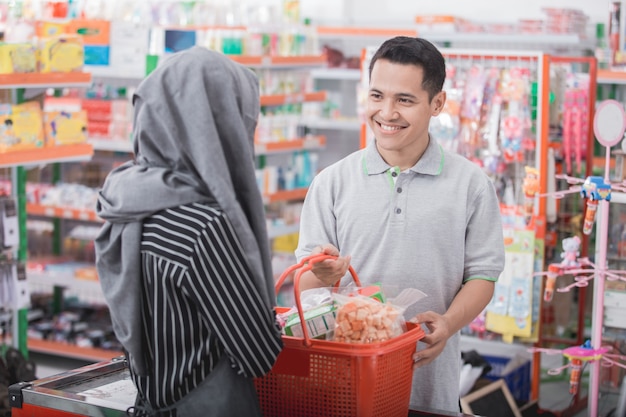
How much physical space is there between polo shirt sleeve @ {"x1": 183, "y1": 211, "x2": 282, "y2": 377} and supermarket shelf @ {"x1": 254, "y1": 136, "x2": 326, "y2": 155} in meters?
4.34

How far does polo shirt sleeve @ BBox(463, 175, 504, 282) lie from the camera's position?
2.62 metres

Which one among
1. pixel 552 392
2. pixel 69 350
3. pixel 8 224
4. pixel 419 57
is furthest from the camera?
pixel 69 350

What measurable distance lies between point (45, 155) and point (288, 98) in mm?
2233

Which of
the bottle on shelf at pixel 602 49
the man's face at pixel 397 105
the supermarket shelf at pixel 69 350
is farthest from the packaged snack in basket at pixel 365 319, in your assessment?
the bottle on shelf at pixel 602 49

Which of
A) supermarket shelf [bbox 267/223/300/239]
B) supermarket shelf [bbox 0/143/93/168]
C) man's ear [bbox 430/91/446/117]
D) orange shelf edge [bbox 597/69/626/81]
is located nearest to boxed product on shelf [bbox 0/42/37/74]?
supermarket shelf [bbox 0/143/93/168]

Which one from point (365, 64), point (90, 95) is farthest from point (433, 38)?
point (90, 95)

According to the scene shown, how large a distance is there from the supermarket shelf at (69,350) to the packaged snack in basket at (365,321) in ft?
15.2

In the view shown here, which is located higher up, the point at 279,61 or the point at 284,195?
the point at 279,61

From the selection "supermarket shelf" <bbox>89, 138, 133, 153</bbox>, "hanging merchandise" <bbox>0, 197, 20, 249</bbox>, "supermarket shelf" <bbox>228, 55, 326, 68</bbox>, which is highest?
"supermarket shelf" <bbox>228, 55, 326, 68</bbox>

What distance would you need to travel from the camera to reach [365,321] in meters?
2.19

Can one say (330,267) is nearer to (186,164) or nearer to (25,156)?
(186,164)

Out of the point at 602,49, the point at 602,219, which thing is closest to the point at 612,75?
the point at 602,49

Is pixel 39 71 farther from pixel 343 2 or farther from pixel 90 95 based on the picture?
pixel 343 2

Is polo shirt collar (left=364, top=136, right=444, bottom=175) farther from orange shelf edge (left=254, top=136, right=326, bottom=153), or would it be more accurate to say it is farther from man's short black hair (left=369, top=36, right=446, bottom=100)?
orange shelf edge (left=254, top=136, right=326, bottom=153)
